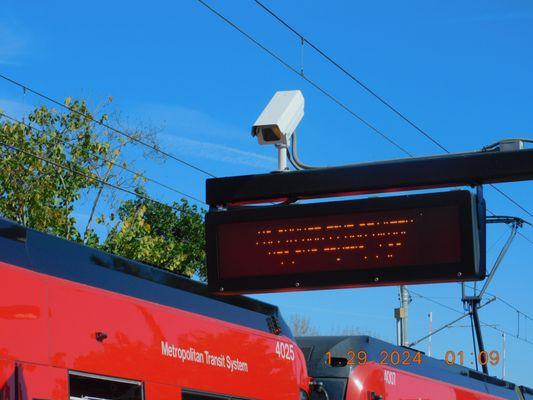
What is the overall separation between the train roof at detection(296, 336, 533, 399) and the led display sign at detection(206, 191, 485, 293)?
384 centimetres

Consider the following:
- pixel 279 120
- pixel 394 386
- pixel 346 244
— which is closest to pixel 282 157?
pixel 279 120

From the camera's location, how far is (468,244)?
7812 mm

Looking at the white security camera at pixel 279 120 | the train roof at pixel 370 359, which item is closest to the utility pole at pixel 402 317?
the train roof at pixel 370 359

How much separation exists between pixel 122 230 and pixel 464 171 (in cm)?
1583

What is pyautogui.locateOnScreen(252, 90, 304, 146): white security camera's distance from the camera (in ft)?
29.0

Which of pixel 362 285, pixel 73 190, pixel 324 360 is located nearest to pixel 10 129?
pixel 73 190

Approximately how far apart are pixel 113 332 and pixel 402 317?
2206cm

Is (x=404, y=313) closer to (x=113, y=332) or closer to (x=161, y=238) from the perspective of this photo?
(x=161, y=238)

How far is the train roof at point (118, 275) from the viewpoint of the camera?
7078 mm

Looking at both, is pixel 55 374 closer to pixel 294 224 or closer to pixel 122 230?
pixel 294 224

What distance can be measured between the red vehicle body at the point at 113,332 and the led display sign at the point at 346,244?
1.86 feet

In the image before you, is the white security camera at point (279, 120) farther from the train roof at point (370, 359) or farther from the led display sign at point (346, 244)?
the train roof at point (370, 359)

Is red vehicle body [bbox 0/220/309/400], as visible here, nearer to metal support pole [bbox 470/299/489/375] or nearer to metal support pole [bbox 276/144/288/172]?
metal support pole [bbox 276/144/288/172]

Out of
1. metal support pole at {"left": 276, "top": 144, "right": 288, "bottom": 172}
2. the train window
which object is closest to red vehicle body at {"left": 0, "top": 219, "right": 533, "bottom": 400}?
the train window
